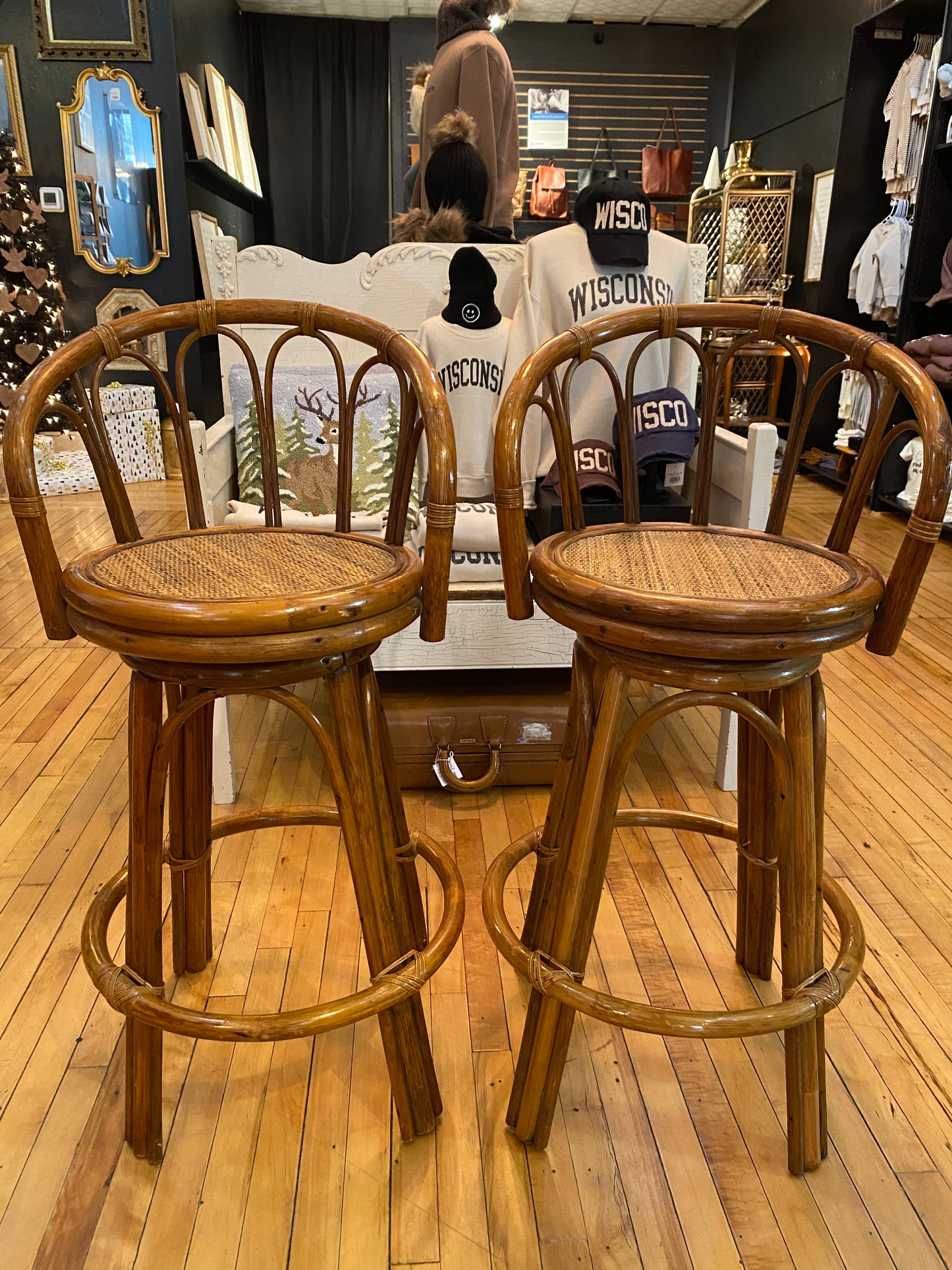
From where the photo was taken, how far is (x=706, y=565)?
3.49 feet

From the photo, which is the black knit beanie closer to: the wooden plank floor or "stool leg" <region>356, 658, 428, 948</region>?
the wooden plank floor

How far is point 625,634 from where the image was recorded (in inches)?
36.5

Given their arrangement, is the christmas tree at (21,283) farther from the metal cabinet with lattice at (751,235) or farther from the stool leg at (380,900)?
the stool leg at (380,900)

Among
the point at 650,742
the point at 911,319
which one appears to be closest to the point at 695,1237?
the point at 650,742

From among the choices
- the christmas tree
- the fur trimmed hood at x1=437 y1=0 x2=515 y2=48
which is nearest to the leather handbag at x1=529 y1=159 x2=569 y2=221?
the christmas tree

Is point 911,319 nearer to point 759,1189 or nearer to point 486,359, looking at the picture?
point 486,359

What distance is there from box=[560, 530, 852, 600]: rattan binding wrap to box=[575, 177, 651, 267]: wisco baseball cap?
1.08 meters

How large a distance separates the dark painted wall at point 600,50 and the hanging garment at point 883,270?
2.81 m

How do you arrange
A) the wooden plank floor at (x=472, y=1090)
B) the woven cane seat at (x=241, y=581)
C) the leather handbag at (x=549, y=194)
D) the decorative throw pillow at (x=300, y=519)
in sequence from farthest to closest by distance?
1. the leather handbag at (x=549, y=194)
2. the decorative throw pillow at (x=300, y=519)
3. the wooden plank floor at (x=472, y=1090)
4. the woven cane seat at (x=241, y=581)

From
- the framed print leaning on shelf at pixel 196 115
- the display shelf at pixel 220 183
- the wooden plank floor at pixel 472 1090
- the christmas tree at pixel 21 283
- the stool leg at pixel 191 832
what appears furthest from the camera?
the display shelf at pixel 220 183

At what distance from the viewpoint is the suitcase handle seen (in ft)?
6.26

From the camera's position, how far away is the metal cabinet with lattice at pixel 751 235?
620cm

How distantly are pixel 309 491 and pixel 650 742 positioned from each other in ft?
3.38

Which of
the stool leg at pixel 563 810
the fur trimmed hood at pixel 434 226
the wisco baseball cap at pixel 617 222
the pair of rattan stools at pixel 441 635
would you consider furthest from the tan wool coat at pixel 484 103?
the stool leg at pixel 563 810
